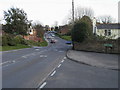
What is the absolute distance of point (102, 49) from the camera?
88.1 ft

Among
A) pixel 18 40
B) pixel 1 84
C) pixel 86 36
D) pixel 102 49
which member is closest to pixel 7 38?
pixel 18 40

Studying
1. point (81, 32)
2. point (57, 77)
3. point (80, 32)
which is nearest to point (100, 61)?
point (57, 77)

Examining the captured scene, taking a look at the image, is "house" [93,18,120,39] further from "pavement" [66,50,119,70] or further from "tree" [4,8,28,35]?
"pavement" [66,50,119,70]

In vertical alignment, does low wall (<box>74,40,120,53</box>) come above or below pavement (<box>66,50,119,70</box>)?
above

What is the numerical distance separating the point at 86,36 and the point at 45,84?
26514 mm

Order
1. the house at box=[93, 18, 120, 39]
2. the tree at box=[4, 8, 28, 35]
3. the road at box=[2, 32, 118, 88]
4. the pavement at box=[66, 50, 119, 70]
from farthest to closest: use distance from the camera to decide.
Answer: the tree at box=[4, 8, 28, 35] < the house at box=[93, 18, 120, 39] < the pavement at box=[66, 50, 119, 70] < the road at box=[2, 32, 118, 88]

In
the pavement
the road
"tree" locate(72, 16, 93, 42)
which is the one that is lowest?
the pavement

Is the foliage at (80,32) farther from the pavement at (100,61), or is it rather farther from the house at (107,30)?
the house at (107,30)

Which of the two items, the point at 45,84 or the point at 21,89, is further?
the point at 45,84

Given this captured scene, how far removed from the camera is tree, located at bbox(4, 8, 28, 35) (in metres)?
53.4

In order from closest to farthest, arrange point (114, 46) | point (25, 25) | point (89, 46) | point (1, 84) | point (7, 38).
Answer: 1. point (1, 84)
2. point (114, 46)
3. point (89, 46)
4. point (7, 38)
5. point (25, 25)

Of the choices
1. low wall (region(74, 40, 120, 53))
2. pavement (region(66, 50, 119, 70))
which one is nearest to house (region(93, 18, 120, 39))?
low wall (region(74, 40, 120, 53))

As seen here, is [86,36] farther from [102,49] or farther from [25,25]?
[25,25]

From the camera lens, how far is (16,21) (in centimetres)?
5384
